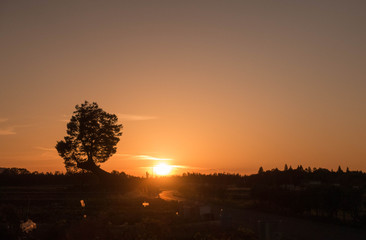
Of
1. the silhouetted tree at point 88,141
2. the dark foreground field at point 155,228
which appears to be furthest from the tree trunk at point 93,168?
the dark foreground field at point 155,228

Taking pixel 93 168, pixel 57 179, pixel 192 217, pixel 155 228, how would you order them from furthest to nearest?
pixel 57 179 < pixel 93 168 < pixel 192 217 < pixel 155 228

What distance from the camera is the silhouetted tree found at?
185 ft

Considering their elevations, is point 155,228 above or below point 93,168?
below

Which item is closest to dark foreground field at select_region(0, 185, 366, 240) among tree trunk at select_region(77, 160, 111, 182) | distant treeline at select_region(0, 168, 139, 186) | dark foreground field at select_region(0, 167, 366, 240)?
dark foreground field at select_region(0, 167, 366, 240)

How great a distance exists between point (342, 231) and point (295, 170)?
7724cm

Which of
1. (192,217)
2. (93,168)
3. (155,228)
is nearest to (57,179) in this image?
(93,168)

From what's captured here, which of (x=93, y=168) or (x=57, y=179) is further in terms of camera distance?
(x=57, y=179)

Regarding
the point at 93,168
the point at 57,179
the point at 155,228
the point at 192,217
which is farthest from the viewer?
the point at 57,179

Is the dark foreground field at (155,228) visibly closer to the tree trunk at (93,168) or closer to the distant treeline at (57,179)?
the tree trunk at (93,168)

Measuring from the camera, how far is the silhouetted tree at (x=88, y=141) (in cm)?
5631

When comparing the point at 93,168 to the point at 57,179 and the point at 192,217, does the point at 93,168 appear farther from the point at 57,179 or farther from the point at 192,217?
the point at 192,217

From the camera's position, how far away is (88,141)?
185 feet

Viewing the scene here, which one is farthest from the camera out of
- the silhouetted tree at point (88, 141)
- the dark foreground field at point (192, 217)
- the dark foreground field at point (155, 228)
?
the silhouetted tree at point (88, 141)

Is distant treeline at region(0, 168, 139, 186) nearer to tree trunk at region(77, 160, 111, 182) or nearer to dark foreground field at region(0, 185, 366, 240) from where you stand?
tree trunk at region(77, 160, 111, 182)
